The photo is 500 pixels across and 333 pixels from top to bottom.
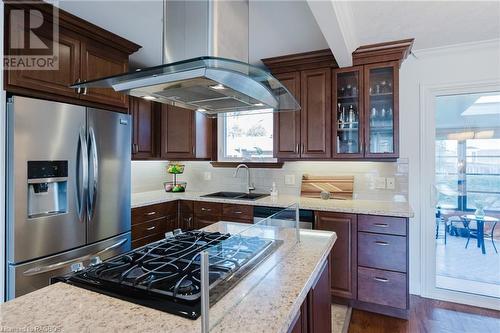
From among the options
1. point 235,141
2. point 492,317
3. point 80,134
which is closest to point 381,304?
point 492,317

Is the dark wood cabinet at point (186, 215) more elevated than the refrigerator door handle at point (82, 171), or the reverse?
the refrigerator door handle at point (82, 171)

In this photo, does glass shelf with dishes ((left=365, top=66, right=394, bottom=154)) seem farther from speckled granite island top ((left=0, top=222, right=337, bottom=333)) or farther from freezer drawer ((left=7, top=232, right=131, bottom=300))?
freezer drawer ((left=7, top=232, right=131, bottom=300))

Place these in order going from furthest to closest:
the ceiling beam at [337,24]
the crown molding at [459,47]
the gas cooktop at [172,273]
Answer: the crown molding at [459,47]
the ceiling beam at [337,24]
the gas cooktop at [172,273]

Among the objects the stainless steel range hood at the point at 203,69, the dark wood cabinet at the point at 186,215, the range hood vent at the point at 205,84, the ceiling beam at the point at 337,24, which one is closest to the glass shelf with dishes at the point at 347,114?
the ceiling beam at the point at 337,24

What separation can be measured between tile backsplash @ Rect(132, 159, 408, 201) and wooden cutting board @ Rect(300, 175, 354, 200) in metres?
0.06

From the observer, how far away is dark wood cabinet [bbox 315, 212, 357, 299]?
2592 mm

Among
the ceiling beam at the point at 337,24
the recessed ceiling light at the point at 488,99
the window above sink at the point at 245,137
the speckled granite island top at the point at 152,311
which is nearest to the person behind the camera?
the speckled granite island top at the point at 152,311

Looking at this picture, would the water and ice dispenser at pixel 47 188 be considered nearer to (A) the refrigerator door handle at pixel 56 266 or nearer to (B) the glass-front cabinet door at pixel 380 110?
(A) the refrigerator door handle at pixel 56 266

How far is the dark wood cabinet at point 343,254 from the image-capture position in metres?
2.59

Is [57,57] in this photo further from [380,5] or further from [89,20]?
[380,5]

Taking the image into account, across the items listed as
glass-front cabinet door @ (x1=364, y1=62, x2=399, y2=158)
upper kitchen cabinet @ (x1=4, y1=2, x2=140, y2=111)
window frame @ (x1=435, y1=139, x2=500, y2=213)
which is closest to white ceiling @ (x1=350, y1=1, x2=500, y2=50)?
glass-front cabinet door @ (x1=364, y1=62, x2=399, y2=158)

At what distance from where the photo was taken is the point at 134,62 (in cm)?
329

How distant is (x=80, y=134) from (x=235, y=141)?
1.79 meters

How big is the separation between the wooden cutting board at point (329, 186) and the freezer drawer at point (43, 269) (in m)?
2.08
